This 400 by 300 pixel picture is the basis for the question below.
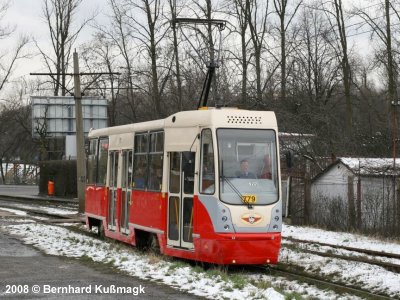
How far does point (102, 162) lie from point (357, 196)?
884 centimetres

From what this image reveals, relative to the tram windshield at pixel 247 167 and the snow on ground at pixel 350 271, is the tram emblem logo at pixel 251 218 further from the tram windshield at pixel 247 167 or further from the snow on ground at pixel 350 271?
the snow on ground at pixel 350 271

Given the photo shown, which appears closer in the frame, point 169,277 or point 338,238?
point 169,277

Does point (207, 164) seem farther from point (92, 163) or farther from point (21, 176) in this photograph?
point (21, 176)

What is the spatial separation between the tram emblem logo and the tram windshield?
0.23 m

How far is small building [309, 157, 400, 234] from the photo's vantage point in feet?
68.9

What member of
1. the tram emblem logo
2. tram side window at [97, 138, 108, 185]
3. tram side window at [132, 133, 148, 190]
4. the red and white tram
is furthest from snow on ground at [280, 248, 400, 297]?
tram side window at [97, 138, 108, 185]

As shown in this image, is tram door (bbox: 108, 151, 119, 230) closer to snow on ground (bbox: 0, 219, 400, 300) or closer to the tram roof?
snow on ground (bbox: 0, 219, 400, 300)

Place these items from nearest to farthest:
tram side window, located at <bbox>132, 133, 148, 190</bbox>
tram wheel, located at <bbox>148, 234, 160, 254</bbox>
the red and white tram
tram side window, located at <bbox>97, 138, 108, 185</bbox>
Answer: the red and white tram < tram wheel, located at <bbox>148, 234, 160, 254</bbox> < tram side window, located at <bbox>132, 133, 148, 190</bbox> < tram side window, located at <bbox>97, 138, 108, 185</bbox>

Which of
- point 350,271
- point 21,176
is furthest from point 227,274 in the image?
point 21,176

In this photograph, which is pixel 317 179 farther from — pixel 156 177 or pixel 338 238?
pixel 156 177

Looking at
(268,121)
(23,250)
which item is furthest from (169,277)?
(23,250)

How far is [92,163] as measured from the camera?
63.4 feet

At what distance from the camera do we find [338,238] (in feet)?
63.0

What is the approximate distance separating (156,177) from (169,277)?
3681mm
